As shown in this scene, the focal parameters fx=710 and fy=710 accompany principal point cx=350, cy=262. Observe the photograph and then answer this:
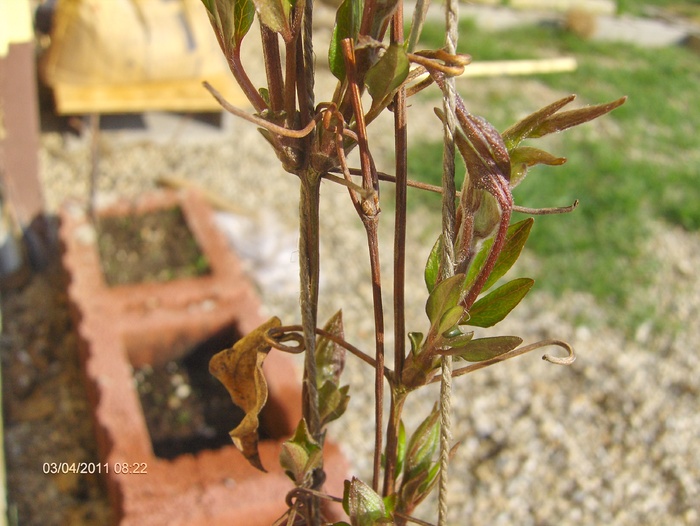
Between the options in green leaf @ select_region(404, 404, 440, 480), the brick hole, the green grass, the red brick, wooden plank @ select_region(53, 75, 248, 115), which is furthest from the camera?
the green grass

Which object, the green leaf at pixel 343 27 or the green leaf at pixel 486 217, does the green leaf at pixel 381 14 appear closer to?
the green leaf at pixel 343 27

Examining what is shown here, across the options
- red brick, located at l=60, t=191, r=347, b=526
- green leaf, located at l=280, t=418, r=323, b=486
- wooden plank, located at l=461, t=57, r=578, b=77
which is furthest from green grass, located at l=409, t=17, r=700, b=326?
green leaf, located at l=280, t=418, r=323, b=486

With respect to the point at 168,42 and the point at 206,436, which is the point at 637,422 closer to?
the point at 206,436

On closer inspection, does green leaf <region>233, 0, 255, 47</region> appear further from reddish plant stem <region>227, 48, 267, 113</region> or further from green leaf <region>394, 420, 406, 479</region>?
green leaf <region>394, 420, 406, 479</region>

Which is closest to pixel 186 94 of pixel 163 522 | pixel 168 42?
pixel 168 42

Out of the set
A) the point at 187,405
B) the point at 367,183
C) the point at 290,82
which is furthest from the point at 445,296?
the point at 187,405

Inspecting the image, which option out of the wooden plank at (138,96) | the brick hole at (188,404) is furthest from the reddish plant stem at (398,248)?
the wooden plank at (138,96)
